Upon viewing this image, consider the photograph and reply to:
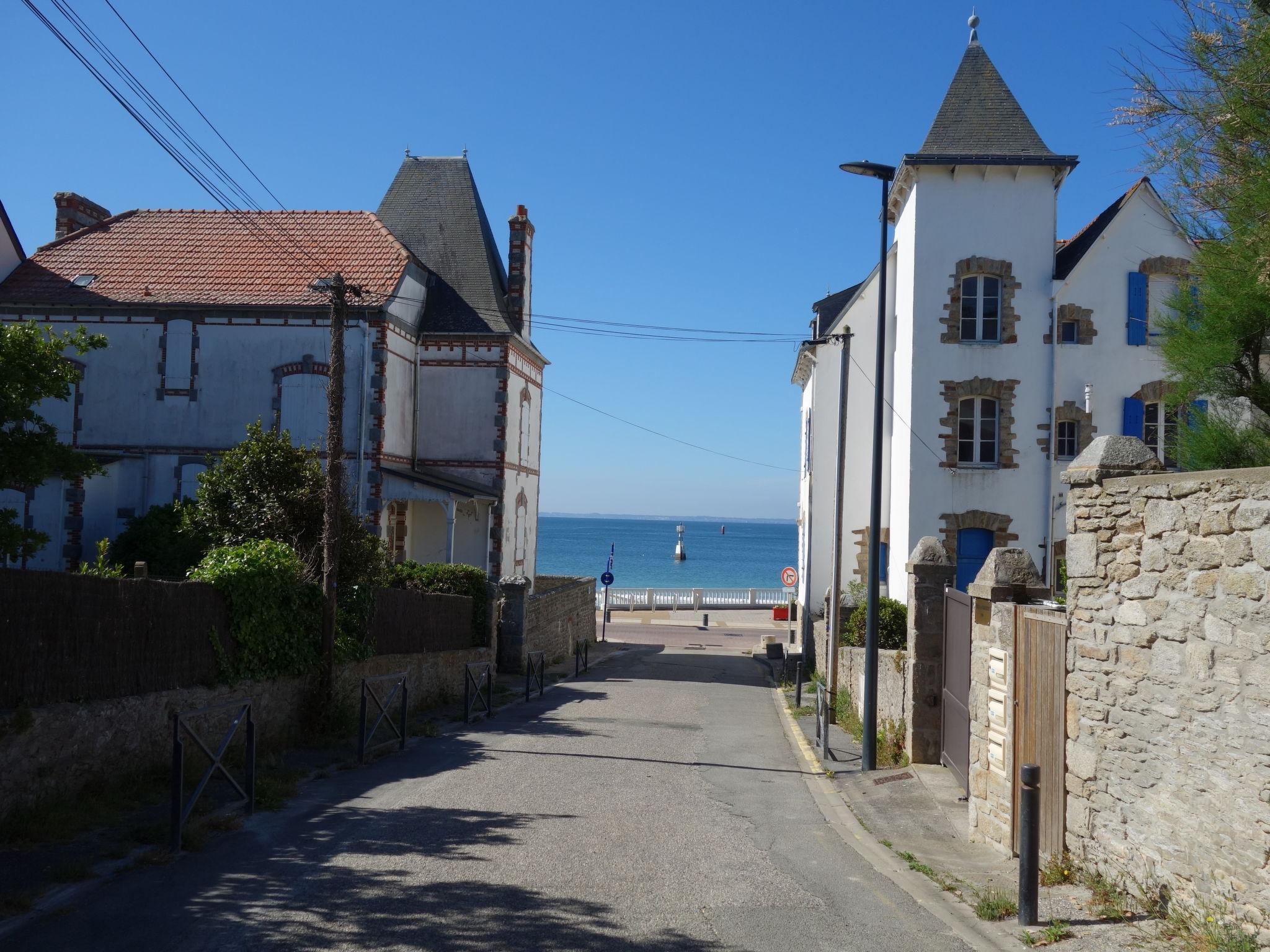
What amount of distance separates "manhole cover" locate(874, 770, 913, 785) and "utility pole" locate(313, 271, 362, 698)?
23.2 ft

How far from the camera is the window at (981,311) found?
78.8 ft

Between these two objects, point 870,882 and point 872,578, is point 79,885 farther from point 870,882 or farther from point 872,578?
point 872,578

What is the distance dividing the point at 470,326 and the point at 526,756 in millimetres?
18760

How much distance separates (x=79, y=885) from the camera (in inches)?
285

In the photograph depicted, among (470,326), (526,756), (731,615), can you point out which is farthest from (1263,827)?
(731,615)

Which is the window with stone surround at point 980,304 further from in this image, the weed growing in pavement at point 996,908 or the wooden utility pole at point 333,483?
the weed growing in pavement at point 996,908

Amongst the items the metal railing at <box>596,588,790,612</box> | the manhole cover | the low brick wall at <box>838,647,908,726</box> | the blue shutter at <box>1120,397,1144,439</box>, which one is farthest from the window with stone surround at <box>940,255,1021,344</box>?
the metal railing at <box>596,588,790,612</box>

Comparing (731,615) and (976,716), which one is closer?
(976,716)

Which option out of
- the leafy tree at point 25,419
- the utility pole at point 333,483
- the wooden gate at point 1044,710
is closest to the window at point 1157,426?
the wooden gate at point 1044,710

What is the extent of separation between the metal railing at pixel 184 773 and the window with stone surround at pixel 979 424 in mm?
17258

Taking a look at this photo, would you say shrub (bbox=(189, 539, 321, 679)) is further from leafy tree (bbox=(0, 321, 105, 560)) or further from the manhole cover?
the manhole cover

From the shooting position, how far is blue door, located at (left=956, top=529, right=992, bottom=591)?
23891 millimetres

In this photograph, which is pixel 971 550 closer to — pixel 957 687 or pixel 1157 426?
pixel 1157 426

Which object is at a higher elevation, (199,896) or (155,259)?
(155,259)
